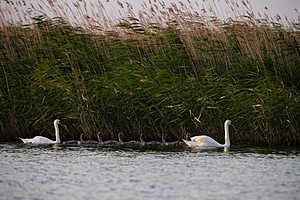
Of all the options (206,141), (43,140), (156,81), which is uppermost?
(156,81)

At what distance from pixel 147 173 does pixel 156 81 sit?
14.0 ft

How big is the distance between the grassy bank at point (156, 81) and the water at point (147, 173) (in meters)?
1.09

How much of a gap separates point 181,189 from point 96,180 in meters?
1.38

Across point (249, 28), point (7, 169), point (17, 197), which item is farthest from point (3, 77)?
point (17, 197)

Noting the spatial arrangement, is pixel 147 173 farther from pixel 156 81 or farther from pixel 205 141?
pixel 156 81

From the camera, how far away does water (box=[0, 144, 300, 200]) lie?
737 centimetres

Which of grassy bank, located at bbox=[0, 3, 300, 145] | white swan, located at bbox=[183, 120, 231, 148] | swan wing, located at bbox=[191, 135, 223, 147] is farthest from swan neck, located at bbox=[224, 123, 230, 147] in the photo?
grassy bank, located at bbox=[0, 3, 300, 145]

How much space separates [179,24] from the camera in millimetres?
14078

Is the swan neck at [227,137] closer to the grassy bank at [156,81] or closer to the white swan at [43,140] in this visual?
the grassy bank at [156,81]

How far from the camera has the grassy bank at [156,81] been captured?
12.2 metres

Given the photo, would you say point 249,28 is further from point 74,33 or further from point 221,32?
point 74,33

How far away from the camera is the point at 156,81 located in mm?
12750

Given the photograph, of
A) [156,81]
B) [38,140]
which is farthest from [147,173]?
[38,140]

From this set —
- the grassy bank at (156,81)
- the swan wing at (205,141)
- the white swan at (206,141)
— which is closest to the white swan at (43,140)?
the grassy bank at (156,81)
